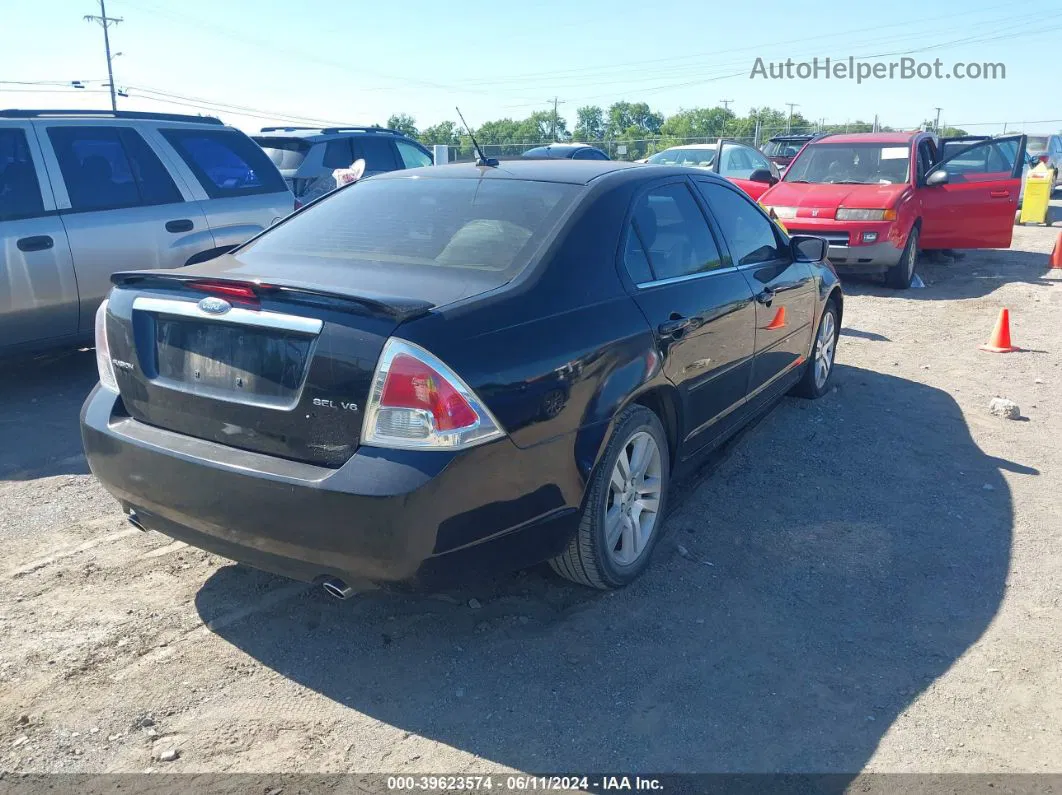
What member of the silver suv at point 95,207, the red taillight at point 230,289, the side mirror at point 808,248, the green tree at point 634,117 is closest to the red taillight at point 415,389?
the red taillight at point 230,289

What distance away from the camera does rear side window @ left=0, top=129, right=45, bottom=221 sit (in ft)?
18.5

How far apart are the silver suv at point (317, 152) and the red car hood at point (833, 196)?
465 centimetres

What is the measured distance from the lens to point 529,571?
3.71 metres

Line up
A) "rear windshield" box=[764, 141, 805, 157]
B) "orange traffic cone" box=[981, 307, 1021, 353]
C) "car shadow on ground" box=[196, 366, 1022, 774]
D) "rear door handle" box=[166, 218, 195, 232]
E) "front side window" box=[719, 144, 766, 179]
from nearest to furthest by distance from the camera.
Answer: "car shadow on ground" box=[196, 366, 1022, 774] → "rear door handle" box=[166, 218, 195, 232] → "orange traffic cone" box=[981, 307, 1021, 353] → "front side window" box=[719, 144, 766, 179] → "rear windshield" box=[764, 141, 805, 157]

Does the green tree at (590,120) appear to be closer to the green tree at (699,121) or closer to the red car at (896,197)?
the green tree at (699,121)

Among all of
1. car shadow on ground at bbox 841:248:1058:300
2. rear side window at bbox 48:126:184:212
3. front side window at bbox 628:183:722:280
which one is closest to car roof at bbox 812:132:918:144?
car shadow on ground at bbox 841:248:1058:300

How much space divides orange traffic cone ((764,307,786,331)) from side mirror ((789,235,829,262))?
1.69ft

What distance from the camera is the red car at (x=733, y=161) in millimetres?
12891

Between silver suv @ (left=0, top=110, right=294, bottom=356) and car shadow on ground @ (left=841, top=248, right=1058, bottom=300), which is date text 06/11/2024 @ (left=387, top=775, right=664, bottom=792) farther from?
car shadow on ground @ (left=841, top=248, right=1058, bottom=300)

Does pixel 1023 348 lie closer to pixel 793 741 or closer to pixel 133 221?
pixel 793 741

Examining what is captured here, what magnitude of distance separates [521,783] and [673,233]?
2556mm

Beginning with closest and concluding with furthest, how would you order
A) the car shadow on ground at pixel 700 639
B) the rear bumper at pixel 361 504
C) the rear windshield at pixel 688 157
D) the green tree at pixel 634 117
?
the rear bumper at pixel 361 504, the car shadow on ground at pixel 700 639, the rear windshield at pixel 688 157, the green tree at pixel 634 117

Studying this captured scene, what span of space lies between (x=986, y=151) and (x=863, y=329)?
17.5ft

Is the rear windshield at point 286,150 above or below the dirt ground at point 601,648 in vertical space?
above
